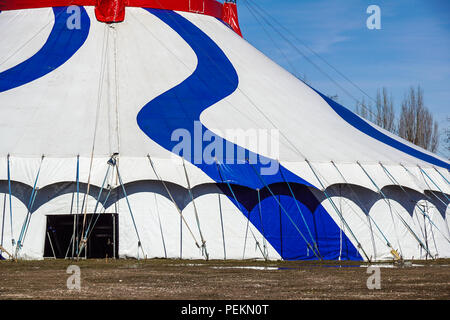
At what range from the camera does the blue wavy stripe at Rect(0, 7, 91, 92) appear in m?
16.8

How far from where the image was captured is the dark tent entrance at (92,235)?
14.6 metres

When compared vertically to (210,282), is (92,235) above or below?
above

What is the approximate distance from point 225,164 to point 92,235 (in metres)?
2.93

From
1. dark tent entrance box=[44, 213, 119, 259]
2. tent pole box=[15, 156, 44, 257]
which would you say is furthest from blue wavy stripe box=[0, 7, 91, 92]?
dark tent entrance box=[44, 213, 119, 259]

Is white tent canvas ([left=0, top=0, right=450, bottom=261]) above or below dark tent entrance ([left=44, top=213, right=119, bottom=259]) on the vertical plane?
above

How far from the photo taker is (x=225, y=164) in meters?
15.1

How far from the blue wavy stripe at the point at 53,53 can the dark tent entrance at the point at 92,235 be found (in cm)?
367

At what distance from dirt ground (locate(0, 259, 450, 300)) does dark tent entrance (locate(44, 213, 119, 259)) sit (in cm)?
167

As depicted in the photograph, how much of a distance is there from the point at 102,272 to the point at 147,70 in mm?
7511

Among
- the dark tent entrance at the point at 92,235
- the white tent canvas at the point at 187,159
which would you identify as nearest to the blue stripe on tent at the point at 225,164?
the white tent canvas at the point at 187,159

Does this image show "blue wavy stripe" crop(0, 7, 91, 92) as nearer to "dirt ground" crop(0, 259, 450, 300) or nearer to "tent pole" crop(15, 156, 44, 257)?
"tent pole" crop(15, 156, 44, 257)

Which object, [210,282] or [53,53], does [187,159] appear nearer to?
[53,53]

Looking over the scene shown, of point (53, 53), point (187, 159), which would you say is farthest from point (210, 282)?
point (53, 53)
